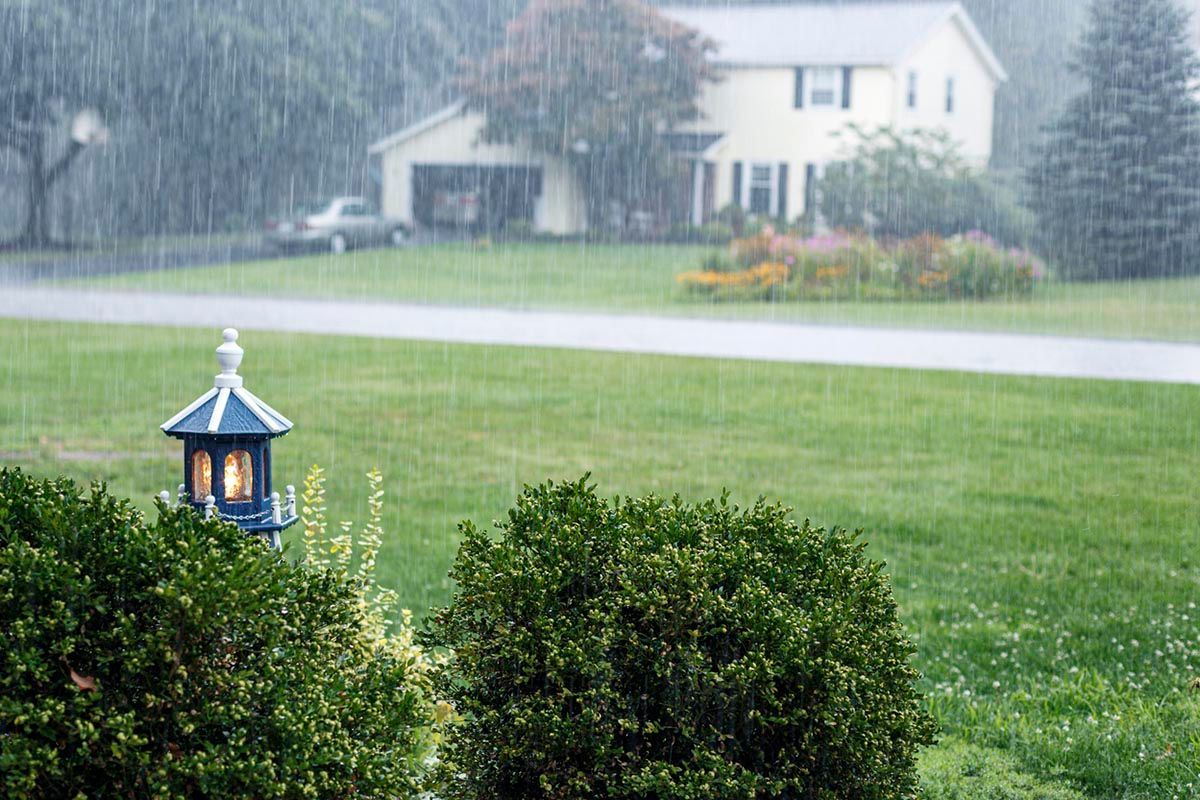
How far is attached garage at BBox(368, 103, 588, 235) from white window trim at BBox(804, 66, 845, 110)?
5.88 metres

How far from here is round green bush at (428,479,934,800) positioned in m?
2.73

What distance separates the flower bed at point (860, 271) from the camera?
843 inches

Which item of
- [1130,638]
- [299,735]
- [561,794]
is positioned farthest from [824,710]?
[1130,638]

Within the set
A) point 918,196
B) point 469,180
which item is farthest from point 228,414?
point 469,180

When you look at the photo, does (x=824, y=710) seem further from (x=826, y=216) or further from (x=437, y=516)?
(x=826, y=216)

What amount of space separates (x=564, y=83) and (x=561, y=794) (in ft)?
98.9

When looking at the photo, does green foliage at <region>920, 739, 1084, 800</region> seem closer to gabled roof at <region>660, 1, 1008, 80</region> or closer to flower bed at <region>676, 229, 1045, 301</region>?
flower bed at <region>676, 229, 1045, 301</region>

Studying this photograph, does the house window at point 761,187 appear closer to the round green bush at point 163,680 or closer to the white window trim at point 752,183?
the white window trim at point 752,183

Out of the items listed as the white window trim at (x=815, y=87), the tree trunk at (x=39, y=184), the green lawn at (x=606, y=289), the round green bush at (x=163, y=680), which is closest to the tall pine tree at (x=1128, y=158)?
the green lawn at (x=606, y=289)

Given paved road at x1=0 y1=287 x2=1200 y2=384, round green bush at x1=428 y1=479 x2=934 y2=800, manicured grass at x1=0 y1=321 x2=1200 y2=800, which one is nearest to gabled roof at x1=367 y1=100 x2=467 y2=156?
paved road at x1=0 y1=287 x2=1200 y2=384

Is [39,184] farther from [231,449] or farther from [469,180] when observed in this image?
[231,449]

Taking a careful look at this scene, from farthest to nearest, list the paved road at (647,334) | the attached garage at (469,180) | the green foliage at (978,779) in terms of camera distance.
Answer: the attached garage at (469,180), the paved road at (647,334), the green foliage at (978,779)

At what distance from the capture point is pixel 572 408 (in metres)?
11.9

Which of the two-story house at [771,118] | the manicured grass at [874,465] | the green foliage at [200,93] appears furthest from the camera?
the two-story house at [771,118]
